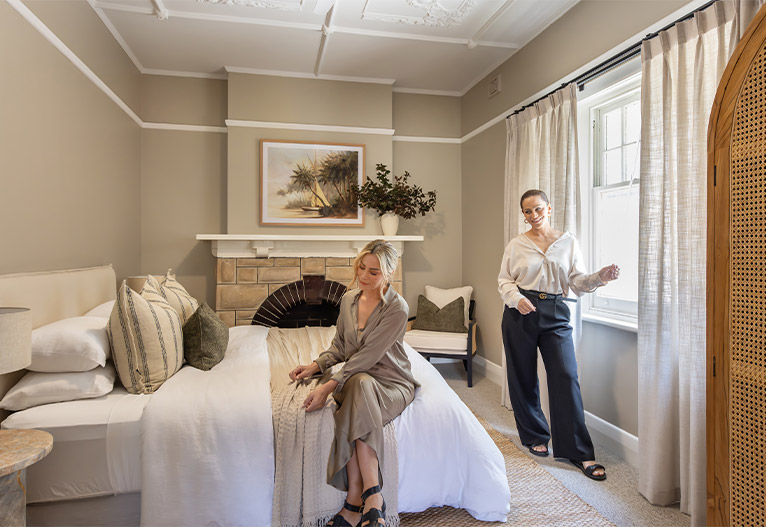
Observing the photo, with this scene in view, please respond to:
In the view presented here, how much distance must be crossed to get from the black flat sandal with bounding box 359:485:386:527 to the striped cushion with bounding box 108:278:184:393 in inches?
44.1

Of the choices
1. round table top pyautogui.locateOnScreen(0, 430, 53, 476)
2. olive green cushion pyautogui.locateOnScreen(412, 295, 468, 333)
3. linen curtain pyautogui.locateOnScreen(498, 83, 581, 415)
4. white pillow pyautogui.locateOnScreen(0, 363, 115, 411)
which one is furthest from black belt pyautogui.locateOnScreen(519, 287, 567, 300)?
round table top pyautogui.locateOnScreen(0, 430, 53, 476)

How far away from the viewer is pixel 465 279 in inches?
194

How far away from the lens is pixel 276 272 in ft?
14.3

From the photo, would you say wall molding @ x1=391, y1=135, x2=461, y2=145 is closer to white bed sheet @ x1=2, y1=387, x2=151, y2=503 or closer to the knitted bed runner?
the knitted bed runner

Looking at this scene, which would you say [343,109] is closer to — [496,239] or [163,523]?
[496,239]

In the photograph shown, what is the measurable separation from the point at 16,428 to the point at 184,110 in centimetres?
346

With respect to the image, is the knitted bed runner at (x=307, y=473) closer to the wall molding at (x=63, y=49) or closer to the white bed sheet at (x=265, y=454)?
the white bed sheet at (x=265, y=454)

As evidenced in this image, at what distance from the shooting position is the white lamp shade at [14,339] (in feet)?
5.03

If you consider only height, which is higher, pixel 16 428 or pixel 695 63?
pixel 695 63

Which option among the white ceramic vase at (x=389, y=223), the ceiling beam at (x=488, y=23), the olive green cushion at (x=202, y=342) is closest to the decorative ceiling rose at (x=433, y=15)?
the ceiling beam at (x=488, y=23)

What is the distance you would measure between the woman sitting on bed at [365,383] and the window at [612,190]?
5.22 feet

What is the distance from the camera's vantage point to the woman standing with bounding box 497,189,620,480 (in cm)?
253

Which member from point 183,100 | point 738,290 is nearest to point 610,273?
point 738,290

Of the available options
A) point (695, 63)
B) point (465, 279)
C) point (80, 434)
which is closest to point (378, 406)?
point (80, 434)
